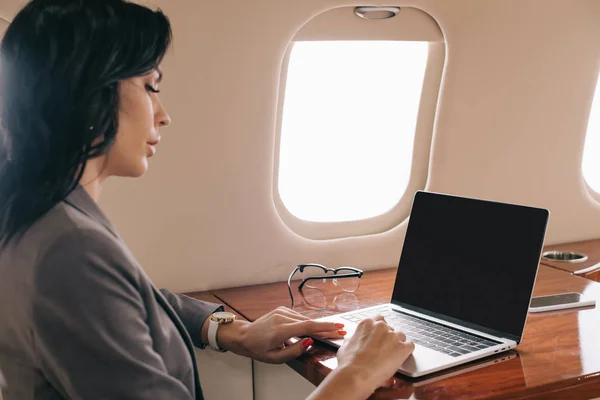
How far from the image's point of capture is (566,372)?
1243mm

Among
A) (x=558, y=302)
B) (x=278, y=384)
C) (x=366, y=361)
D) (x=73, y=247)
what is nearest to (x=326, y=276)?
(x=278, y=384)

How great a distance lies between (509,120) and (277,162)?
804mm

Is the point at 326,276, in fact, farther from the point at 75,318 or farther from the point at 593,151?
the point at 593,151

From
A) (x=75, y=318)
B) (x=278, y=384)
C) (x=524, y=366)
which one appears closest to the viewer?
(x=75, y=318)

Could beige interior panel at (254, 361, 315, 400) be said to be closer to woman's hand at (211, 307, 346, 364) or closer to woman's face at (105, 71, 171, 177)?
woman's hand at (211, 307, 346, 364)

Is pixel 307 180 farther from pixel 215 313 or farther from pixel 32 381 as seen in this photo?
pixel 32 381

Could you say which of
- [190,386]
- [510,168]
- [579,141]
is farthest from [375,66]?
[190,386]

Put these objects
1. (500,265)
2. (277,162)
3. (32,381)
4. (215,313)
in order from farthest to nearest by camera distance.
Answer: (277,162) < (215,313) < (500,265) < (32,381)

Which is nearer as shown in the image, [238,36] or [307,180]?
[238,36]

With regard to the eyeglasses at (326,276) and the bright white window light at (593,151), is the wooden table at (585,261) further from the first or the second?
the eyeglasses at (326,276)

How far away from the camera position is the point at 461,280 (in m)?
1.45

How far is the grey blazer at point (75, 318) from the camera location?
90 centimetres

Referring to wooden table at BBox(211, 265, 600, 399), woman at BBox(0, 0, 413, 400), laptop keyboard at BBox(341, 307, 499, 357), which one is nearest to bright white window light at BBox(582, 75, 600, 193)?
wooden table at BBox(211, 265, 600, 399)

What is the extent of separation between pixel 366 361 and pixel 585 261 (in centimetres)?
127
